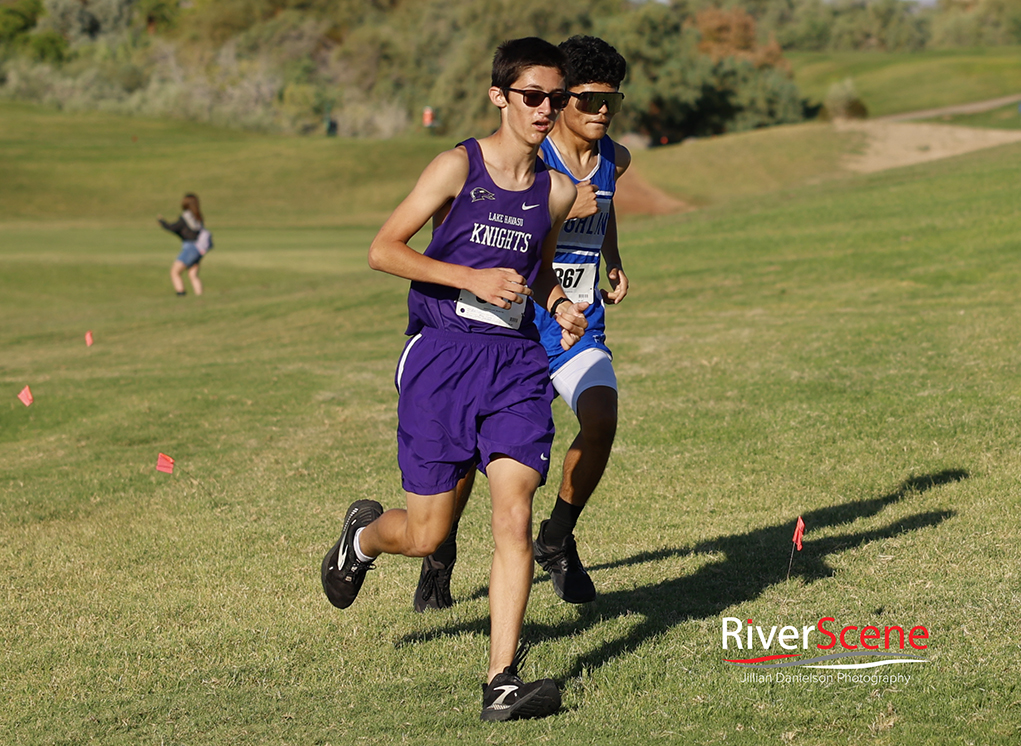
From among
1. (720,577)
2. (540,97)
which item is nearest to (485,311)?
(540,97)

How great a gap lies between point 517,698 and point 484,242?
1.83 meters

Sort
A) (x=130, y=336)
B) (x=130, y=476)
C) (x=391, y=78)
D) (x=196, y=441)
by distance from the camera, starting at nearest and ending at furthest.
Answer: (x=130, y=476) < (x=196, y=441) < (x=130, y=336) < (x=391, y=78)

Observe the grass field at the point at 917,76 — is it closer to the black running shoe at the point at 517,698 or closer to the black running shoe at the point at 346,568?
the black running shoe at the point at 346,568

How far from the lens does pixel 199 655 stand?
5.31m

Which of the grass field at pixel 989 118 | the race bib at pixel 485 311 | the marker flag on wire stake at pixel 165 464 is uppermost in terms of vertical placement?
the race bib at pixel 485 311

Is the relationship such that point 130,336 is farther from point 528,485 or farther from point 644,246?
point 528,485

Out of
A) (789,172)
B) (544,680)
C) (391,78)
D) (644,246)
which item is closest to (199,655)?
(544,680)

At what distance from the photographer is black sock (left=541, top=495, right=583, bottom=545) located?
19.8 feet

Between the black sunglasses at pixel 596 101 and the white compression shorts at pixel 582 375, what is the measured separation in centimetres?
128

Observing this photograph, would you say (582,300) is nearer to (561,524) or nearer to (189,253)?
(561,524)

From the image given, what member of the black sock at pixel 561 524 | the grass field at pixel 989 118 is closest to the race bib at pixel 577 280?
the black sock at pixel 561 524

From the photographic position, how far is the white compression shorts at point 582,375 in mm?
6160

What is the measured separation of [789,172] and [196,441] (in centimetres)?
3860

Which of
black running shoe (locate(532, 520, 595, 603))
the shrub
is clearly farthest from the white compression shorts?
the shrub
